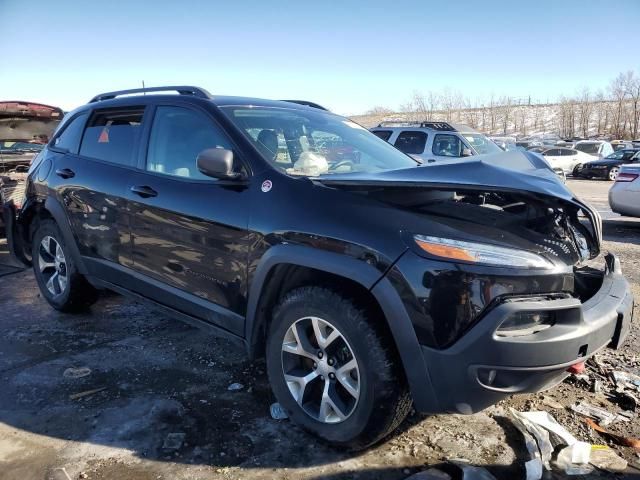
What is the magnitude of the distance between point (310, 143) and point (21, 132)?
18.0ft

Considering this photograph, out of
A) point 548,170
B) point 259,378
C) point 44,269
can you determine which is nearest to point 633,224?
point 548,170

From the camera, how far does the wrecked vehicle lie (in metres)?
6.62

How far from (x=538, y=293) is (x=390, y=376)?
753mm

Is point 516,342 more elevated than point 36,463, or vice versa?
point 516,342

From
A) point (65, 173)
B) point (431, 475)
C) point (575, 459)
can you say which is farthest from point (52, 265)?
point (575, 459)

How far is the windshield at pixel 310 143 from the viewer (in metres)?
3.17

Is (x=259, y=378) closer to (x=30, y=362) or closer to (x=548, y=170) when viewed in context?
(x=30, y=362)

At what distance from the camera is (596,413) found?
305 centimetres

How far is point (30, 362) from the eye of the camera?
146 inches

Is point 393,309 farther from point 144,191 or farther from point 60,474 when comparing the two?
point 144,191

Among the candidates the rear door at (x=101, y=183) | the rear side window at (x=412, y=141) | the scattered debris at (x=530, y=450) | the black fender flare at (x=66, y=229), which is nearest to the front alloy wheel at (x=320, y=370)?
the scattered debris at (x=530, y=450)

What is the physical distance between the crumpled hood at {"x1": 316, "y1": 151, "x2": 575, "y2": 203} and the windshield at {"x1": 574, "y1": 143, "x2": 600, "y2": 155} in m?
27.6

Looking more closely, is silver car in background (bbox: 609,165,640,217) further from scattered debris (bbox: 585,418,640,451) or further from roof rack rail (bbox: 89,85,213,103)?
roof rack rail (bbox: 89,85,213,103)

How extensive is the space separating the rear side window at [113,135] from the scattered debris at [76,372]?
1.48 metres
